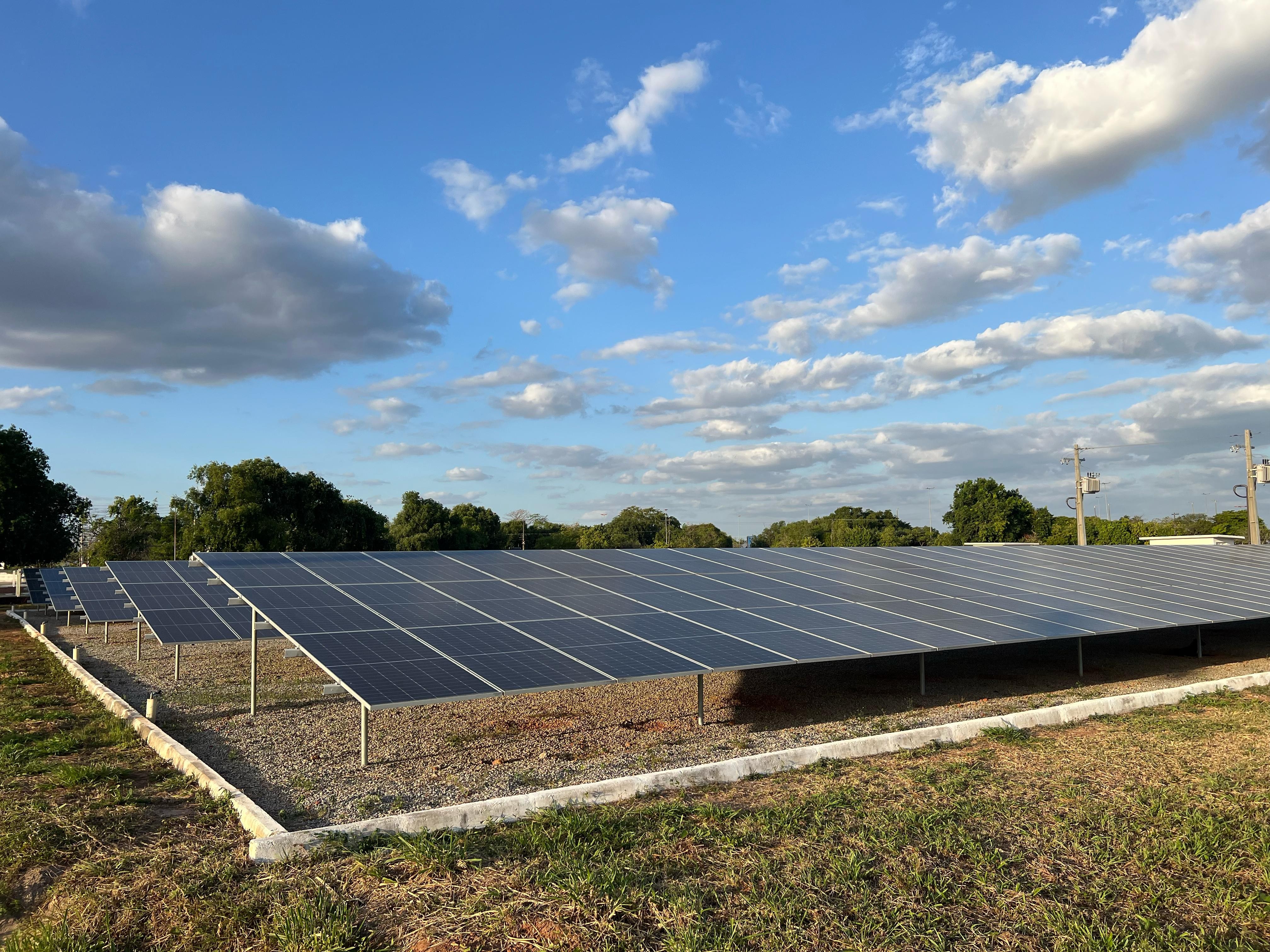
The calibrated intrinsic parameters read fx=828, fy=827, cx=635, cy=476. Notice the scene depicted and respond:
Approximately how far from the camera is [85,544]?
8981 cm

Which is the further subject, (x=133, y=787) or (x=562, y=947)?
(x=133, y=787)

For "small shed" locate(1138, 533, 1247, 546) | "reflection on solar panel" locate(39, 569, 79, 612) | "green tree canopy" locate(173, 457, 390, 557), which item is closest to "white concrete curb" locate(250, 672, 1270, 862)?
"reflection on solar panel" locate(39, 569, 79, 612)

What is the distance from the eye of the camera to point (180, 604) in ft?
69.3

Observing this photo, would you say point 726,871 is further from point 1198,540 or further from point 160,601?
point 1198,540

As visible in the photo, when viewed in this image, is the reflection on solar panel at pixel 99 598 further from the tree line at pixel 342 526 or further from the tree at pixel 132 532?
the tree at pixel 132 532

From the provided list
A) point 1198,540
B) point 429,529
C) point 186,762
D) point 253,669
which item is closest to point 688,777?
point 186,762

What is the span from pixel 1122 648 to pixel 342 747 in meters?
21.1

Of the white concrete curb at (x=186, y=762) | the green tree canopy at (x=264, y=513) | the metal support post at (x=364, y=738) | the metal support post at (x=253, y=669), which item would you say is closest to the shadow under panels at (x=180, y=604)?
the white concrete curb at (x=186, y=762)

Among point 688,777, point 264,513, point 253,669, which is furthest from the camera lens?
point 264,513

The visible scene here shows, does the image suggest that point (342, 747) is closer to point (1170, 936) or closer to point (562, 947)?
point (562, 947)

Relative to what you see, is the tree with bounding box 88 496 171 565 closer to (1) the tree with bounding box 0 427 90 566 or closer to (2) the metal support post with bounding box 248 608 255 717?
(1) the tree with bounding box 0 427 90 566

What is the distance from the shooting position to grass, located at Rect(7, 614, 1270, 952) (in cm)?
588

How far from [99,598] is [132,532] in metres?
53.7

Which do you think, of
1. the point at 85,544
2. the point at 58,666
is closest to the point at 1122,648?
the point at 58,666
